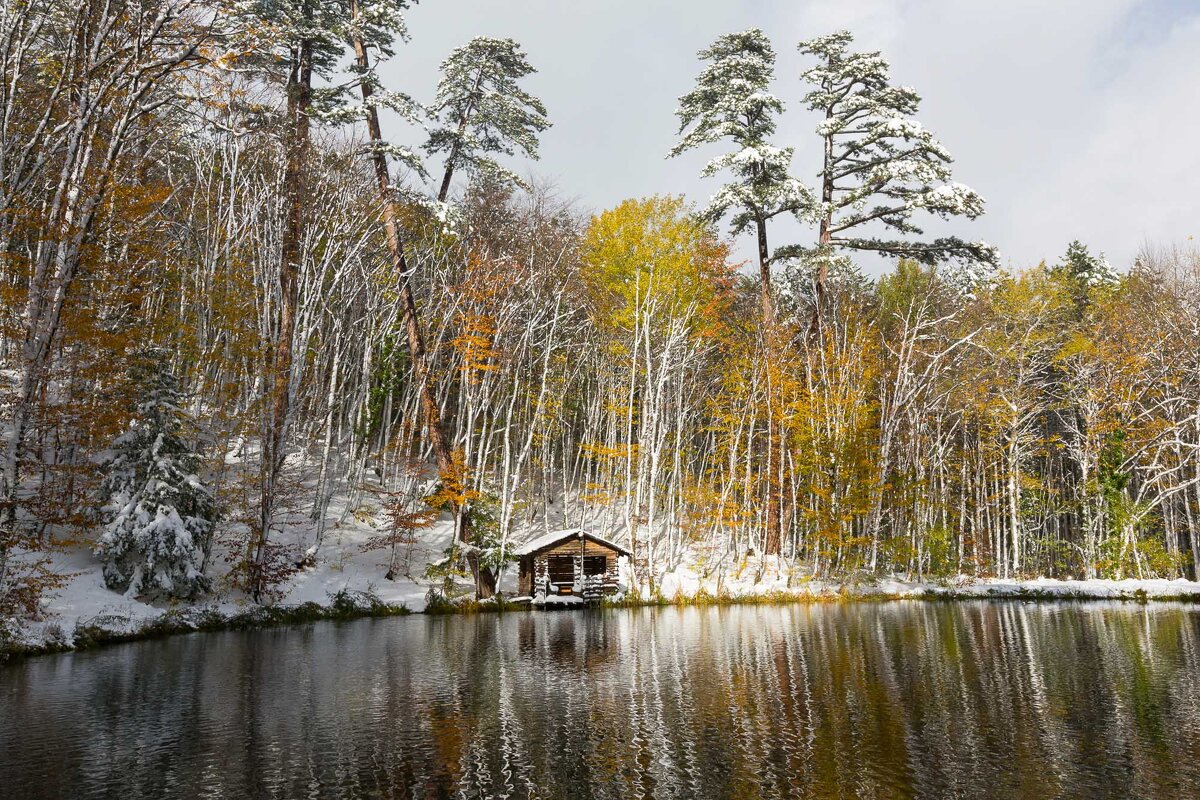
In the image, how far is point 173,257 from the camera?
1025 inches

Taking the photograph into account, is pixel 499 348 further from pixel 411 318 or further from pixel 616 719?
pixel 616 719

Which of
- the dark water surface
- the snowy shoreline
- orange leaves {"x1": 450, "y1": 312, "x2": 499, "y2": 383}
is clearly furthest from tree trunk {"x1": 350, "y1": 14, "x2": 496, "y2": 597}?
the dark water surface

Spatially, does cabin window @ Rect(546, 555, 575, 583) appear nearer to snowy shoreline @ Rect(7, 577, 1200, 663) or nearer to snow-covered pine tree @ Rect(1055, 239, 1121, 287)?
snowy shoreline @ Rect(7, 577, 1200, 663)

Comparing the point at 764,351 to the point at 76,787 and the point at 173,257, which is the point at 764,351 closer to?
the point at 173,257

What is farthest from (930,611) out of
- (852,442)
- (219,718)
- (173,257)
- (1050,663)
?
(173,257)

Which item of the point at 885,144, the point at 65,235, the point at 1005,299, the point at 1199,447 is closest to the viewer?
the point at 65,235

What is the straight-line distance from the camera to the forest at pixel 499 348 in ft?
65.6

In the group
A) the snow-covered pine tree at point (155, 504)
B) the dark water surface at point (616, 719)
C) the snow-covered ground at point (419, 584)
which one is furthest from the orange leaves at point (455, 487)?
the dark water surface at point (616, 719)

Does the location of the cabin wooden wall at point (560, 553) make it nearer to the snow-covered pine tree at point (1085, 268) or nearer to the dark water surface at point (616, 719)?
the dark water surface at point (616, 719)

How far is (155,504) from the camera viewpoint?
1966cm

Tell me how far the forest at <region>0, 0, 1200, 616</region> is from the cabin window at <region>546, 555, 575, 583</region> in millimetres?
2635

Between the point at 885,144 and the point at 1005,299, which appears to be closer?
the point at 885,144

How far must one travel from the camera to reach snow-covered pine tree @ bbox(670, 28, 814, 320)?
2950 cm

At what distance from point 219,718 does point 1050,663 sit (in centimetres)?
1311
